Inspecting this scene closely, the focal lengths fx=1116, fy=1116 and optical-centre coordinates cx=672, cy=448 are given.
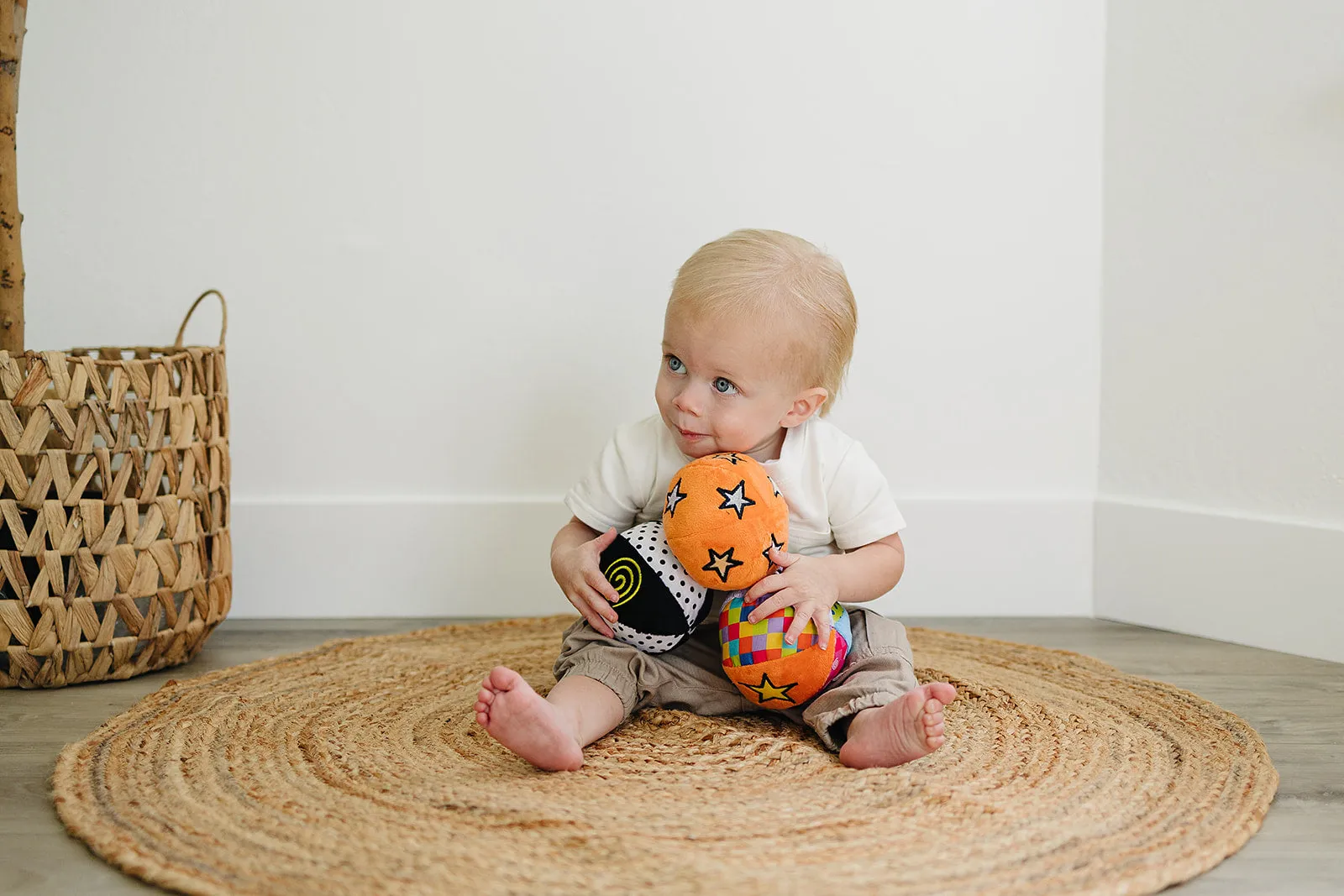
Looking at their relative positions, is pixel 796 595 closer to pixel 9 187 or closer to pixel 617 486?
pixel 617 486

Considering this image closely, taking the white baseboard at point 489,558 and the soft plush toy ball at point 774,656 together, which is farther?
the white baseboard at point 489,558

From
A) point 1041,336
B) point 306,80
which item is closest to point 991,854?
point 1041,336

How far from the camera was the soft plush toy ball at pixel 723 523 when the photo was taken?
1.05m

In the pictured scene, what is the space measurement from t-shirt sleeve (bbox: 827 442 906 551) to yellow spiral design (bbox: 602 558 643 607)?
24 cm

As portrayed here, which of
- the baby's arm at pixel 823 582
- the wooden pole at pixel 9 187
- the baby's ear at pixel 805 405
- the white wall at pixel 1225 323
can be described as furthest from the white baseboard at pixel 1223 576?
the wooden pole at pixel 9 187

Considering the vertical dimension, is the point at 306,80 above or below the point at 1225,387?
above

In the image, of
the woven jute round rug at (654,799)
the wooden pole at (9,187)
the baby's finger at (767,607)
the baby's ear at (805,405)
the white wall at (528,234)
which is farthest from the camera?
the white wall at (528,234)

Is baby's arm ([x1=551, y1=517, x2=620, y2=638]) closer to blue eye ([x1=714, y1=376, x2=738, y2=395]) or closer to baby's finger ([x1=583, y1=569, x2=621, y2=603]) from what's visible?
baby's finger ([x1=583, y1=569, x2=621, y2=603])

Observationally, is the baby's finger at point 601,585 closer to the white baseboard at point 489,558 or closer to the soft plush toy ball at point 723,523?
the soft plush toy ball at point 723,523

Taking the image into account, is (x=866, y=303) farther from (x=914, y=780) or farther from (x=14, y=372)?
(x=14, y=372)

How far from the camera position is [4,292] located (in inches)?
51.9

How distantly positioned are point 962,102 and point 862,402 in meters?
0.46

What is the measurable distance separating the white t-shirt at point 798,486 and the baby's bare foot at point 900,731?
0.77 ft

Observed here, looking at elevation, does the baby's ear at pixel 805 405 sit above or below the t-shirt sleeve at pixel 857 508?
→ above
